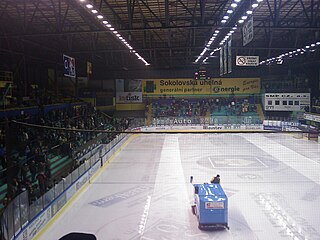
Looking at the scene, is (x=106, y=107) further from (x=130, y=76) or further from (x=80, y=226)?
(x=80, y=226)

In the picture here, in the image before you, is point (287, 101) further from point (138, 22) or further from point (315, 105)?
point (138, 22)

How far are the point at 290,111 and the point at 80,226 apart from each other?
30.0 m

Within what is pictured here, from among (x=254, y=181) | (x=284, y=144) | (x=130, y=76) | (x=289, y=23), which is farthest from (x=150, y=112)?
(x=254, y=181)

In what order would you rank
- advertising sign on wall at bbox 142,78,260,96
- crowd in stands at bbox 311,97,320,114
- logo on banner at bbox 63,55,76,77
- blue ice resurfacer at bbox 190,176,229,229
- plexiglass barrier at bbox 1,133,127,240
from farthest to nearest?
advertising sign on wall at bbox 142,78,260,96 < crowd in stands at bbox 311,97,320,114 < logo on banner at bbox 63,55,76,77 < blue ice resurfacer at bbox 190,176,229,229 < plexiglass barrier at bbox 1,133,127,240

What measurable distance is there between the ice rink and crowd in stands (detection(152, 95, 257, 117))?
1449 cm

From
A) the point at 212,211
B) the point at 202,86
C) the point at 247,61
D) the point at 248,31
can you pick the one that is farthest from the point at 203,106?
the point at 212,211

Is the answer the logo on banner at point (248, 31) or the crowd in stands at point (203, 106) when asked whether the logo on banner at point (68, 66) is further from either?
the crowd in stands at point (203, 106)

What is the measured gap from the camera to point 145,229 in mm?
9672

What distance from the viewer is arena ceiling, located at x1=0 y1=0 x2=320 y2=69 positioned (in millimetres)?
12859

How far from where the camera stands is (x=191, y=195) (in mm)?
13078

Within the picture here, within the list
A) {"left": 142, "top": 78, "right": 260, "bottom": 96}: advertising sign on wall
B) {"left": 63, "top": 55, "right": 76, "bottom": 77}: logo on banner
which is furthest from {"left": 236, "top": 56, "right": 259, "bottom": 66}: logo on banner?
{"left": 142, "top": 78, "right": 260, "bottom": 96}: advertising sign on wall

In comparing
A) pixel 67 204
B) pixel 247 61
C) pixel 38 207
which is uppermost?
pixel 247 61

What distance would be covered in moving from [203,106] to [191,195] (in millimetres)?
26158

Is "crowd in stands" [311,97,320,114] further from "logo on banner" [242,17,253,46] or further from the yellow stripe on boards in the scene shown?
"logo on banner" [242,17,253,46]
